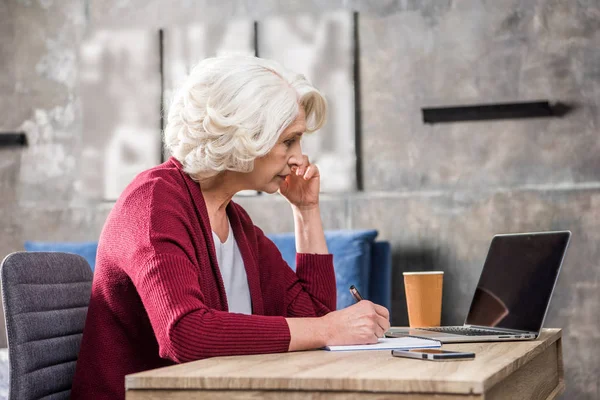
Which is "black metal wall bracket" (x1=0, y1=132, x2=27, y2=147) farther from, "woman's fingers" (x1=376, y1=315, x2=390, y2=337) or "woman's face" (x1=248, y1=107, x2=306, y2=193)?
"woman's fingers" (x1=376, y1=315, x2=390, y2=337)

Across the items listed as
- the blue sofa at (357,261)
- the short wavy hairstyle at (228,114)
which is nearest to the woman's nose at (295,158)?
the short wavy hairstyle at (228,114)

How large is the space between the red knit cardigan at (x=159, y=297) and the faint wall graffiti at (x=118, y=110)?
2001 mm

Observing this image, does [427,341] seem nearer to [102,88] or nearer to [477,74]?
[477,74]

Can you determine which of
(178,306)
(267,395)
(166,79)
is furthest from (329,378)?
(166,79)

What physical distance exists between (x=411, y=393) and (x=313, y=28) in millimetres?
2733

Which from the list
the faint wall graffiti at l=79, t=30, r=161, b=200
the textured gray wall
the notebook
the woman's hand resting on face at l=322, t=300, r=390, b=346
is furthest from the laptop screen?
the faint wall graffiti at l=79, t=30, r=161, b=200

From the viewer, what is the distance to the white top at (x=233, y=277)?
1.83 meters

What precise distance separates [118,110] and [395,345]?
8.53 ft

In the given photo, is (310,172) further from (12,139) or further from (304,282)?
(12,139)

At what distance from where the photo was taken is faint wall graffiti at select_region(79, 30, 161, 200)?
145 inches

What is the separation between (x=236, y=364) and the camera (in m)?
1.21

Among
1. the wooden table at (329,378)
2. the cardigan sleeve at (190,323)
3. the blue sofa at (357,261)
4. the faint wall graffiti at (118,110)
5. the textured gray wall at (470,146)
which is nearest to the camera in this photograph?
the wooden table at (329,378)

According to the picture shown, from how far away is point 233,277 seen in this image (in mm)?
1851

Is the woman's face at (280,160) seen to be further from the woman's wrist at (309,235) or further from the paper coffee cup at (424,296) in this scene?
the paper coffee cup at (424,296)
